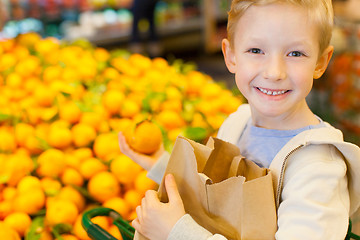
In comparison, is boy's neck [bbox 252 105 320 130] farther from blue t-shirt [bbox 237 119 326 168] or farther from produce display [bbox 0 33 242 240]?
produce display [bbox 0 33 242 240]

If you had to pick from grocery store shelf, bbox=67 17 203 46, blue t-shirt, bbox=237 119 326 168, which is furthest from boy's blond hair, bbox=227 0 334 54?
grocery store shelf, bbox=67 17 203 46

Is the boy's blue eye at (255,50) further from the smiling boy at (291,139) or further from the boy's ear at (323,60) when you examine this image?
the boy's ear at (323,60)

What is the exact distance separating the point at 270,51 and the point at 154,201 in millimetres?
462

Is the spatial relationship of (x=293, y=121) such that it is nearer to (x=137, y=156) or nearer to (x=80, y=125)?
(x=137, y=156)

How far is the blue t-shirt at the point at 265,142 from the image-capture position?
3.62 feet

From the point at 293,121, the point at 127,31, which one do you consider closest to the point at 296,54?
the point at 293,121

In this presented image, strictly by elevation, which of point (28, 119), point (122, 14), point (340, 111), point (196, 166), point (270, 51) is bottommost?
point (340, 111)

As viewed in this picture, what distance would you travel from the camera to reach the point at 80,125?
174 centimetres

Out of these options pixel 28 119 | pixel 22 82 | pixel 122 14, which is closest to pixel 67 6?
pixel 122 14

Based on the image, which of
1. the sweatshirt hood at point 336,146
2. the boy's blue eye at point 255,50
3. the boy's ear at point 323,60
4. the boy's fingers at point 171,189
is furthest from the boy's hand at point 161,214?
the boy's ear at point 323,60

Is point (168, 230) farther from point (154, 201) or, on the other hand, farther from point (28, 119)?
point (28, 119)

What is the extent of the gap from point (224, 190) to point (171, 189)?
0.47 feet

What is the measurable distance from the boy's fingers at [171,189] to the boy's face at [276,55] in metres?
0.29

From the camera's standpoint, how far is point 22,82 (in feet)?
7.06
